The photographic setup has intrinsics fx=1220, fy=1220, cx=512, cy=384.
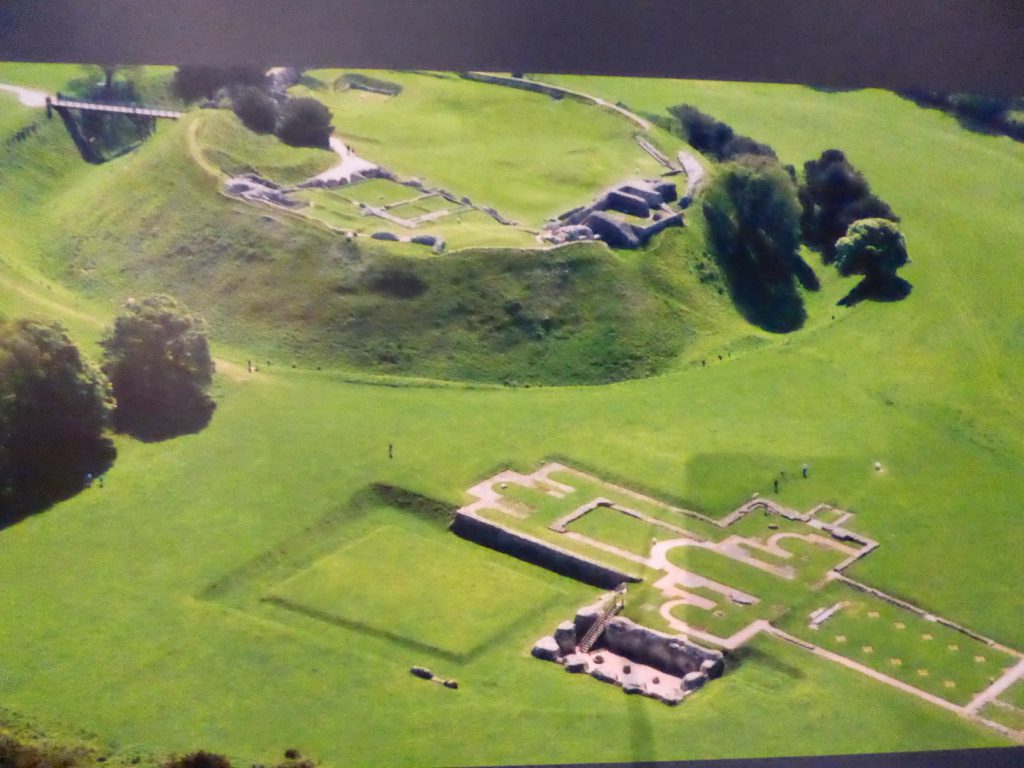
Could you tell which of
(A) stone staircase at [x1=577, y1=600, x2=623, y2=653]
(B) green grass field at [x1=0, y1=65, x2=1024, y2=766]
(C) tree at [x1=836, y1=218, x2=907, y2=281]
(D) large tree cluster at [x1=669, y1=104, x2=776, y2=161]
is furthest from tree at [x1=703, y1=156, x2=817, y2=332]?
(A) stone staircase at [x1=577, y1=600, x2=623, y2=653]

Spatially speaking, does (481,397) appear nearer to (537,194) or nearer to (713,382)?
(713,382)

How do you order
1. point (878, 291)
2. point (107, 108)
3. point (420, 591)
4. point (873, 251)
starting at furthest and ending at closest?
1. point (107, 108)
2. point (873, 251)
3. point (878, 291)
4. point (420, 591)

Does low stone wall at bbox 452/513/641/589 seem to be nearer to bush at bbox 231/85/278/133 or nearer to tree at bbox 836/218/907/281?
tree at bbox 836/218/907/281

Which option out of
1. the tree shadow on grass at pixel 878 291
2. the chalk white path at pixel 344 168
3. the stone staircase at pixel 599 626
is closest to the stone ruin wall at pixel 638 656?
the stone staircase at pixel 599 626

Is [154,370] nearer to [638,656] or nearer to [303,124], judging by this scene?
[638,656]

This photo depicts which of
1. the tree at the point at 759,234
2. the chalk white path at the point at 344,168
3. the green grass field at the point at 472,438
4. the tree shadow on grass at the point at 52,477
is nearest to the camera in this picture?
the green grass field at the point at 472,438

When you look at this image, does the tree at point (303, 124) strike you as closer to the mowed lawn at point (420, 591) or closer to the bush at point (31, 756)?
the mowed lawn at point (420, 591)

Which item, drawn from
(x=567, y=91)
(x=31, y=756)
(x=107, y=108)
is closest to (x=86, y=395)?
(x=31, y=756)
